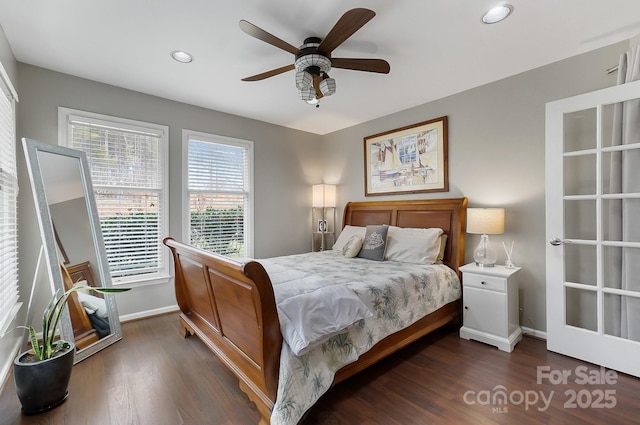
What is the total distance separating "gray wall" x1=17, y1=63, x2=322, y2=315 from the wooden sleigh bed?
1.29 metres

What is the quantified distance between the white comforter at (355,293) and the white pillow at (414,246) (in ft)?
0.41

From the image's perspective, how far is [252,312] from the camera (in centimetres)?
162

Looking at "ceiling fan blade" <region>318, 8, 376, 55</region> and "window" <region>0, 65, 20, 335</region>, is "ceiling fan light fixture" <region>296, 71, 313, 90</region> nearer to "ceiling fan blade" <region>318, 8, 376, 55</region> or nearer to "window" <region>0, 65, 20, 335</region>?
"ceiling fan blade" <region>318, 8, 376, 55</region>

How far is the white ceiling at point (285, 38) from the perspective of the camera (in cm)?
194

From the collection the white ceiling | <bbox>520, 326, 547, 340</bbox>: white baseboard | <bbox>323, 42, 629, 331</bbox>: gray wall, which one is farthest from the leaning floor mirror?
<bbox>520, 326, 547, 340</bbox>: white baseboard

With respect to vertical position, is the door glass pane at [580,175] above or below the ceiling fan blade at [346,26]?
below

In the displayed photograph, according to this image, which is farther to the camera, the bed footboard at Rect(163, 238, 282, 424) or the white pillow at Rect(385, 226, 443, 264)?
the white pillow at Rect(385, 226, 443, 264)

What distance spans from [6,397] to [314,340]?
2.18 metres

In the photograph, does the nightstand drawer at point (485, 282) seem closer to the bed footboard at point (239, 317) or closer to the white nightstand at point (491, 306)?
the white nightstand at point (491, 306)

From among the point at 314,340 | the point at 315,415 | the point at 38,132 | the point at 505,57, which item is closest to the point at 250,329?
the point at 314,340

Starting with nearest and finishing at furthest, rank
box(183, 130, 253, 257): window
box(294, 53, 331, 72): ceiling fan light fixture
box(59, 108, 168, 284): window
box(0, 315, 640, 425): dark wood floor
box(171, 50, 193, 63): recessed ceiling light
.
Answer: box(0, 315, 640, 425): dark wood floor
box(294, 53, 331, 72): ceiling fan light fixture
box(171, 50, 193, 63): recessed ceiling light
box(59, 108, 168, 284): window
box(183, 130, 253, 257): window

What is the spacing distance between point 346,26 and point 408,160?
2370 millimetres

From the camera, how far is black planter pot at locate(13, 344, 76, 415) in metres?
1.73

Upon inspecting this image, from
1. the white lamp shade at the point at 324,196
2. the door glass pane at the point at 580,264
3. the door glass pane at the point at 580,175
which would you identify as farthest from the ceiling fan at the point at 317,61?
the white lamp shade at the point at 324,196
